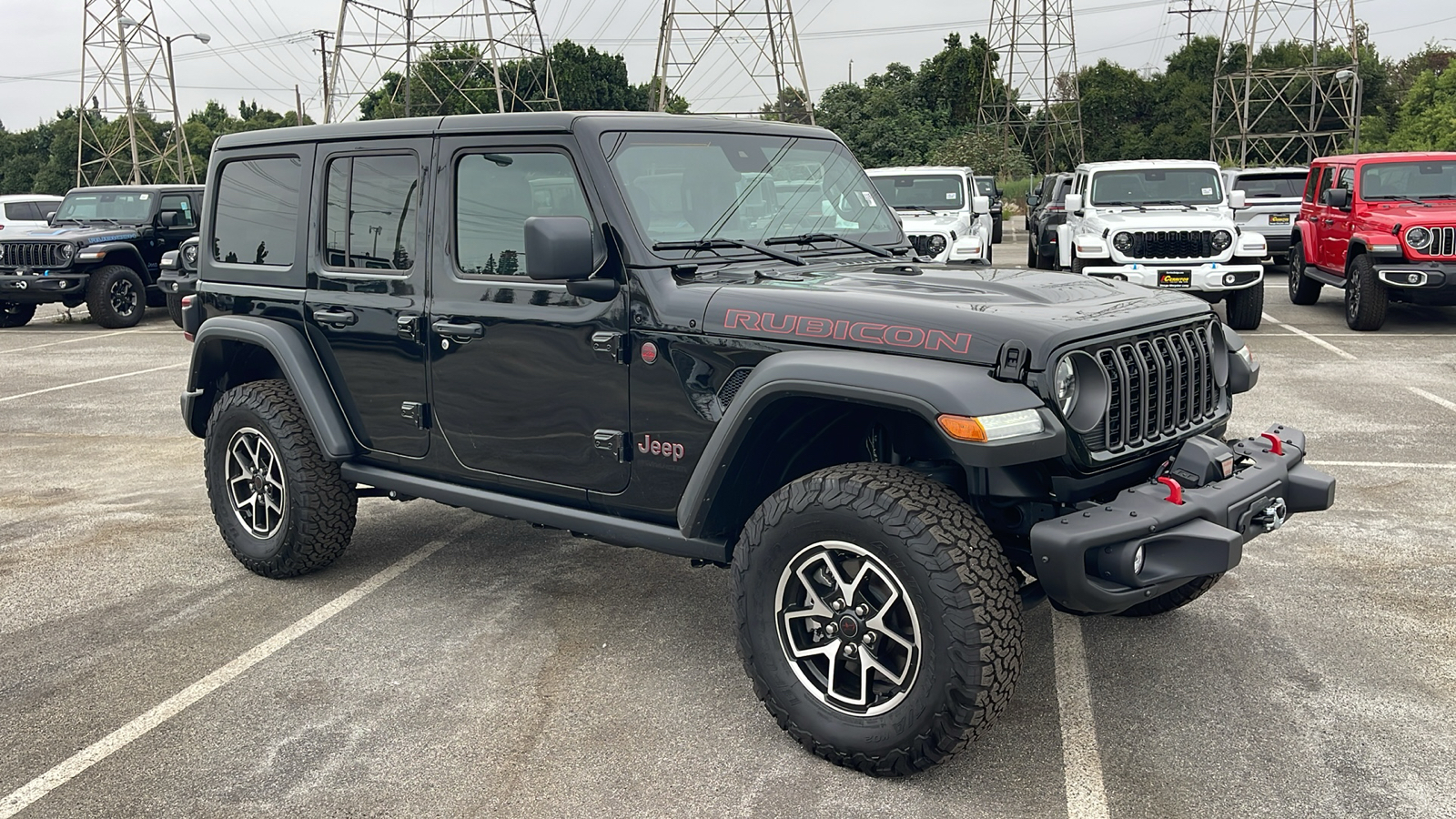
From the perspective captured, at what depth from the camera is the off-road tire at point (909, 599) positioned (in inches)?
129

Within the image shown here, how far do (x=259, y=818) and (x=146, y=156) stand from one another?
8104 centimetres

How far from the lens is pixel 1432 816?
3.24 metres

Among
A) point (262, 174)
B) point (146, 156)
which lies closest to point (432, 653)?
point (262, 174)

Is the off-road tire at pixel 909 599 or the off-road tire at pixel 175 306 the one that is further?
the off-road tire at pixel 175 306

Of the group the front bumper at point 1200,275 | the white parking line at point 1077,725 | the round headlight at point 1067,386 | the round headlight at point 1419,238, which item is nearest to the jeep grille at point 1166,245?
the front bumper at point 1200,275

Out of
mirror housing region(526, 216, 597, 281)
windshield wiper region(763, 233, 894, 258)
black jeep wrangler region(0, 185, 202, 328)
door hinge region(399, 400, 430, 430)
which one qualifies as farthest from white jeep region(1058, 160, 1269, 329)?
black jeep wrangler region(0, 185, 202, 328)

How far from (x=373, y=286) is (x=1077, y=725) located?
3098mm

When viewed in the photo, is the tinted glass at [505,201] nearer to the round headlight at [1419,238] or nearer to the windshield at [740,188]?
the windshield at [740,188]

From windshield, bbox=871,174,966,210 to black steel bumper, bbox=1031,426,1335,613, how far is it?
44.7 feet

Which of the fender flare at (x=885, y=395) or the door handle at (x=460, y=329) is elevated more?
the door handle at (x=460, y=329)

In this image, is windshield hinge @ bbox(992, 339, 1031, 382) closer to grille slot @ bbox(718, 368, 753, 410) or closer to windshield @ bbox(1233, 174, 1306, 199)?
grille slot @ bbox(718, 368, 753, 410)

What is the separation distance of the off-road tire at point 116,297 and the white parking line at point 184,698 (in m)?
13.1

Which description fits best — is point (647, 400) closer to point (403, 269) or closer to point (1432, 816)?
point (403, 269)

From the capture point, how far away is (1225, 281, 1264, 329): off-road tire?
13.1 m
